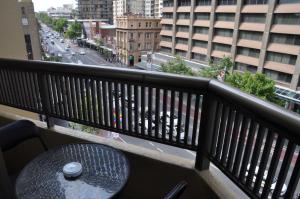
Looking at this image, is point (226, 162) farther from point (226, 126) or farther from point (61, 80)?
point (61, 80)

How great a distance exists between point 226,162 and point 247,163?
16cm

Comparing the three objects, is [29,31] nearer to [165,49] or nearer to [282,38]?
[282,38]

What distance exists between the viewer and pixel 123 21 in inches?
329

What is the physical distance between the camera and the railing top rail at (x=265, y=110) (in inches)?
30.2

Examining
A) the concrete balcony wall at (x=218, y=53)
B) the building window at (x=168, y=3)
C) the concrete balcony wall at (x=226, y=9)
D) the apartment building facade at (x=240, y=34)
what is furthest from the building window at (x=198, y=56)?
the building window at (x=168, y=3)

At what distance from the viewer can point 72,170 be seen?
1191 mm

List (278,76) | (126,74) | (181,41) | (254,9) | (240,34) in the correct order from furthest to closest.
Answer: (181,41), (240,34), (254,9), (278,76), (126,74)

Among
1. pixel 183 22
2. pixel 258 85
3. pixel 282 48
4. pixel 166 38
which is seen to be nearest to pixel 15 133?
pixel 258 85

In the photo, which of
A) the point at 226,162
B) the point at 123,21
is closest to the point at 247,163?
the point at 226,162

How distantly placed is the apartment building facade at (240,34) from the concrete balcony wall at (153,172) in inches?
227

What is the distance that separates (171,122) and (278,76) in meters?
9.02

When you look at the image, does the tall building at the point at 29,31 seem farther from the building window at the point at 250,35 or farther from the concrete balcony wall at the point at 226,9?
the concrete balcony wall at the point at 226,9

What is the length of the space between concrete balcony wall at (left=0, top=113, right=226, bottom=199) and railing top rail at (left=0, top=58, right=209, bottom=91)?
0.55 meters

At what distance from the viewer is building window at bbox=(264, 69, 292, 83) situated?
27.3 ft
